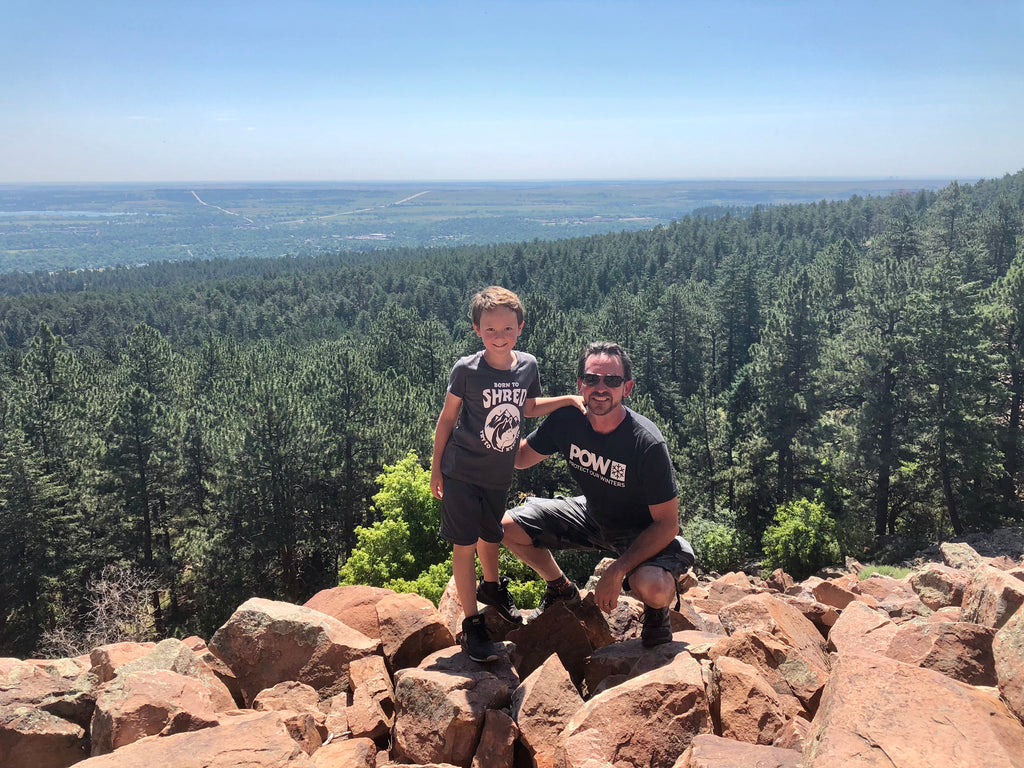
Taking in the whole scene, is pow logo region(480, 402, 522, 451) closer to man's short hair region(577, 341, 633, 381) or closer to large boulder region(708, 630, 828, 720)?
man's short hair region(577, 341, 633, 381)

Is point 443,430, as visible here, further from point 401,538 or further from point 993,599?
point 401,538

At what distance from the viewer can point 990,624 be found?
14.9 ft

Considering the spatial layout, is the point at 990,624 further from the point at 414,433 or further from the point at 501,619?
the point at 414,433

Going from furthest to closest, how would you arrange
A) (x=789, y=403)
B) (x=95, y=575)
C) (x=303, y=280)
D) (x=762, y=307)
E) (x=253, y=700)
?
(x=303, y=280)
(x=762, y=307)
(x=789, y=403)
(x=95, y=575)
(x=253, y=700)

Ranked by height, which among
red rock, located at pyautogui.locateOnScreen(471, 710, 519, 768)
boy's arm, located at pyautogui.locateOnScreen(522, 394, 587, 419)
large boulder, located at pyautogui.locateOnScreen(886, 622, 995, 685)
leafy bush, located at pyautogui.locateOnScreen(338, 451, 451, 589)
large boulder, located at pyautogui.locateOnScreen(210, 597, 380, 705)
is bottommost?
leafy bush, located at pyautogui.locateOnScreen(338, 451, 451, 589)

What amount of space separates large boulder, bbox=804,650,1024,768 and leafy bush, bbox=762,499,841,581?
74.2 ft

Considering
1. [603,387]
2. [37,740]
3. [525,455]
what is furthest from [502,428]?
[37,740]

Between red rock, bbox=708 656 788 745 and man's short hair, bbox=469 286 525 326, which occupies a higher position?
man's short hair, bbox=469 286 525 326

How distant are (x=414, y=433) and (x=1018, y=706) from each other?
27.9 metres

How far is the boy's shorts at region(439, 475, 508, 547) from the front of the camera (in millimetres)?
5285

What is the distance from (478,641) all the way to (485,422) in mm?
1860

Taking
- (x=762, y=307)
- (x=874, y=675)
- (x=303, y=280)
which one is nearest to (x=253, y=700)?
(x=874, y=675)

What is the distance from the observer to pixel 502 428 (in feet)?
17.2

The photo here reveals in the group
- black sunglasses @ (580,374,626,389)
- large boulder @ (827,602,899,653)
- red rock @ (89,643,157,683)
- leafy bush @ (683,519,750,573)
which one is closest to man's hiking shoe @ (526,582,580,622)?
black sunglasses @ (580,374,626,389)
